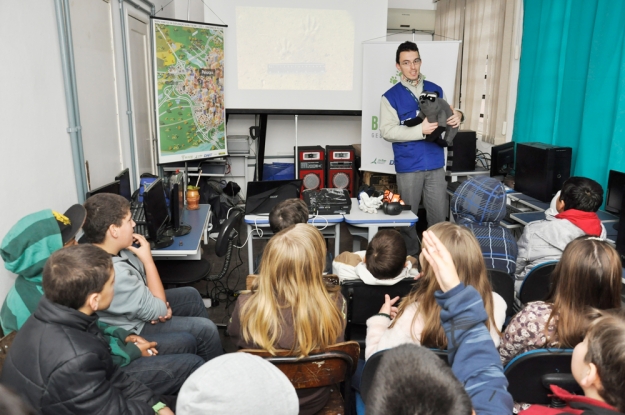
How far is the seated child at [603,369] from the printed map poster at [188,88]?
4205 mm

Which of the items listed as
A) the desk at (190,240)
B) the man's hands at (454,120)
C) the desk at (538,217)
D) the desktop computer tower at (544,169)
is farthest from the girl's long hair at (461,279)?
the man's hands at (454,120)

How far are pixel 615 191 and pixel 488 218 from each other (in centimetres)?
131

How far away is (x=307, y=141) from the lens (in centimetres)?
638

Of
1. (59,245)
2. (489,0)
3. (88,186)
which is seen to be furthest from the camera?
(489,0)

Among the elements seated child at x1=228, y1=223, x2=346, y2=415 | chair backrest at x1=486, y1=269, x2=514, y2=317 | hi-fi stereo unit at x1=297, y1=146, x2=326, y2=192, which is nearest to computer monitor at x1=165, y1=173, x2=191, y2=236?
seated child at x1=228, y1=223, x2=346, y2=415

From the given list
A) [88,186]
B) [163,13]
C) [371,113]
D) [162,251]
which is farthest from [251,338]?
[163,13]

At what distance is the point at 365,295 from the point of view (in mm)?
2080

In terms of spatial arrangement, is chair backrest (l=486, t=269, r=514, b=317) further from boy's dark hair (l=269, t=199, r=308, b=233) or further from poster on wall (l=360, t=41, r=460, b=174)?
poster on wall (l=360, t=41, r=460, b=174)

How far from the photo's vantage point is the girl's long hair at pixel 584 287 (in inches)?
58.0

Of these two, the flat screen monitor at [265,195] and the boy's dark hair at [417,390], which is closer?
the boy's dark hair at [417,390]

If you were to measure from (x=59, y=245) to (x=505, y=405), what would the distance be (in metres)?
1.70

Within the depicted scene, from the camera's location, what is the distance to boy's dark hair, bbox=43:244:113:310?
53.9 inches

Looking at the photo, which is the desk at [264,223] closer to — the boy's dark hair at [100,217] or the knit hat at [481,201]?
the knit hat at [481,201]

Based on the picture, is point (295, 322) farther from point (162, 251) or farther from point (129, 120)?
point (129, 120)
